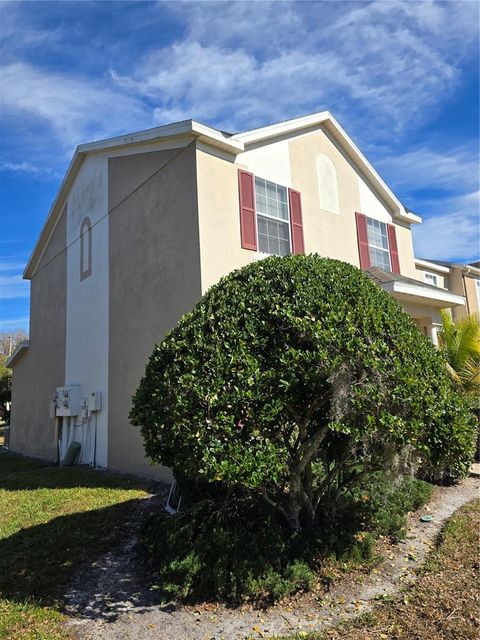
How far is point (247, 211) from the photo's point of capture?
9195 mm

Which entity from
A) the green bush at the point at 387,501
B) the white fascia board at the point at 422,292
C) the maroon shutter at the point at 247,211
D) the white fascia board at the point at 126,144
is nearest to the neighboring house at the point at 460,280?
the white fascia board at the point at 422,292

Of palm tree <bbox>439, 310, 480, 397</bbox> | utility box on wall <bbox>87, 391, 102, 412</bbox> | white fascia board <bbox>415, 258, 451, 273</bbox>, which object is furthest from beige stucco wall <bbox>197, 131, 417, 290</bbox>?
white fascia board <bbox>415, 258, 451, 273</bbox>

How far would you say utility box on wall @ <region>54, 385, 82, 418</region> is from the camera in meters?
11.7

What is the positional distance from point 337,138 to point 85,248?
24.1 ft

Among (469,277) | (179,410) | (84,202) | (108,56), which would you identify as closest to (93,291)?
(84,202)

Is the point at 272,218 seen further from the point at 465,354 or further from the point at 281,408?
the point at 281,408

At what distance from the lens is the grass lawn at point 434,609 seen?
351 cm

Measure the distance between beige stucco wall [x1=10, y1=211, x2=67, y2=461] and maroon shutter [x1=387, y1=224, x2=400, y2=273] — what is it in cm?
952

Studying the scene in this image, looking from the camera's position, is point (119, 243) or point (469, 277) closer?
point (119, 243)

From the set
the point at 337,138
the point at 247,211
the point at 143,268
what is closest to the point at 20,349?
the point at 143,268

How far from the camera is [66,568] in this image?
16.2ft

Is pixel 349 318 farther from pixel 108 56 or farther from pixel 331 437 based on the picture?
pixel 108 56

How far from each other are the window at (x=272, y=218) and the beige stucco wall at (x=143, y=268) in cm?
168

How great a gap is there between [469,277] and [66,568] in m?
21.2
